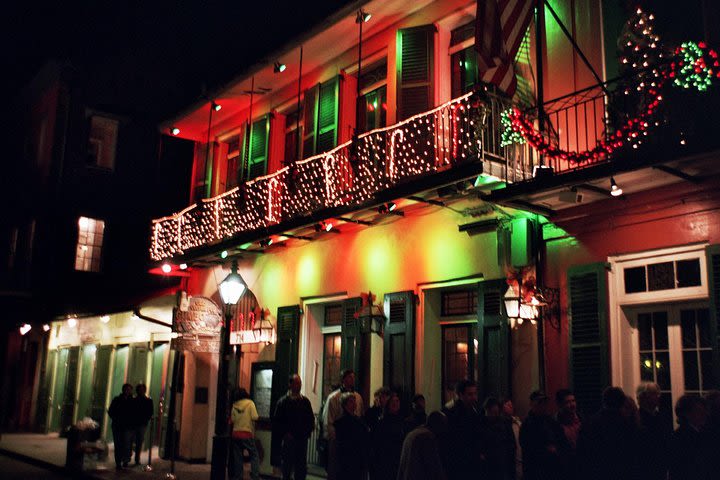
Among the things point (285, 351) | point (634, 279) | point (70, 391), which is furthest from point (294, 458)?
point (70, 391)

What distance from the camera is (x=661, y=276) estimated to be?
31.9 ft

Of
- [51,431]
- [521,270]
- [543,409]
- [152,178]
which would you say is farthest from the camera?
[152,178]

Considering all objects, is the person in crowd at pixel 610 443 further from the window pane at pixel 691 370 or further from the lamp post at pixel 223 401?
the lamp post at pixel 223 401

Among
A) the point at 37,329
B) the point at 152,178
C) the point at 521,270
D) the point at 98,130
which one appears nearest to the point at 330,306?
the point at 521,270

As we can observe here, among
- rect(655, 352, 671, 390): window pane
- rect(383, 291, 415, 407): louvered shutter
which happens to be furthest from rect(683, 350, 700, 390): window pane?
rect(383, 291, 415, 407): louvered shutter

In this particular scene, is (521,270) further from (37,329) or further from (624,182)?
(37,329)

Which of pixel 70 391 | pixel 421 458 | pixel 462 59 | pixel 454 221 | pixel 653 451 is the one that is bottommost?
pixel 421 458

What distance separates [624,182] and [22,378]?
1159 inches

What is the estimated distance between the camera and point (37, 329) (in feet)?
103

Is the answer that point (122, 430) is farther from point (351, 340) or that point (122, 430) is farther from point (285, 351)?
point (351, 340)

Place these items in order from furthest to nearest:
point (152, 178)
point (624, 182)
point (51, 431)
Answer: point (152, 178) → point (51, 431) → point (624, 182)

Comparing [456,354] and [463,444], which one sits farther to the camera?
[456,354]

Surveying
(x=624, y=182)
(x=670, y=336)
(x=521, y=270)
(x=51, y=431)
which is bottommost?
(x=51, y=431)

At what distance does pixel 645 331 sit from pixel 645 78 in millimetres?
3261
